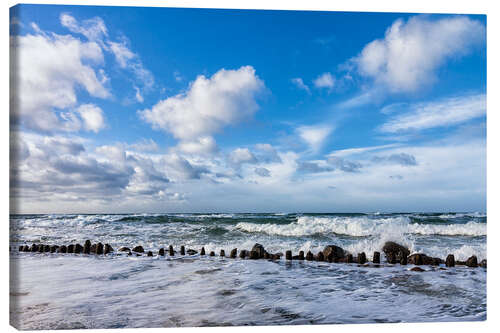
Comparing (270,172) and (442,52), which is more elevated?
(442,52)

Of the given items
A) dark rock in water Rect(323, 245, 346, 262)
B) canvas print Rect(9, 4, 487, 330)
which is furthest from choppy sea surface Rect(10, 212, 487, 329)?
dark rock in water Rect(323, 245, 346, 262)

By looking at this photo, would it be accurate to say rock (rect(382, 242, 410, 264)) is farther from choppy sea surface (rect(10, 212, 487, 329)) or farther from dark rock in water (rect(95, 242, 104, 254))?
dark rock in water (rect(95, 242, 104, 254))

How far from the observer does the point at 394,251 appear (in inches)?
262

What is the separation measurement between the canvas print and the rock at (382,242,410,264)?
0.94 feet

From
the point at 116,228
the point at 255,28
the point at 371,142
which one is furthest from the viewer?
the point at 116,228

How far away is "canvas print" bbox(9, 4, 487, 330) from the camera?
14.3 feet

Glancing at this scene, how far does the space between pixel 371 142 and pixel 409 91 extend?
0.89m

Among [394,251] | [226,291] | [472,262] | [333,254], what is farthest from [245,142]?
[472,262]

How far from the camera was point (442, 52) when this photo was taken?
5164mm

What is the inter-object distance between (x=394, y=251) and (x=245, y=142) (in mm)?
3565

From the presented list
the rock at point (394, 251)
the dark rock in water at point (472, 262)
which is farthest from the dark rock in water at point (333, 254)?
the dark rock in water at point (472, 262)

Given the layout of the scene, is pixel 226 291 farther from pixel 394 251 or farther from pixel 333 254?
pixel 394 251

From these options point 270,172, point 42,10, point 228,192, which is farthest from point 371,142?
point 42,10
